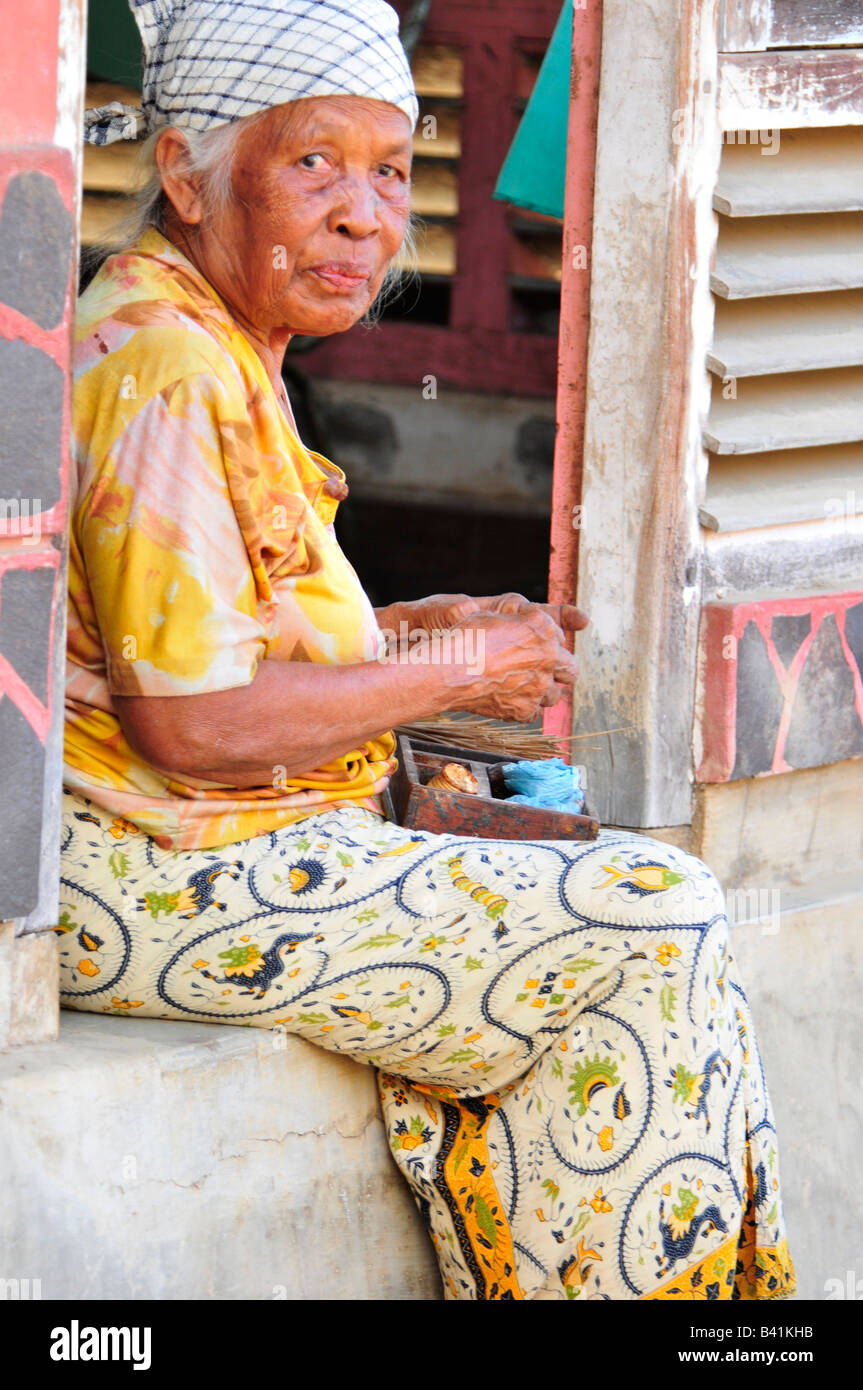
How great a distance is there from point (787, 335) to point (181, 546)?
5.44 feet

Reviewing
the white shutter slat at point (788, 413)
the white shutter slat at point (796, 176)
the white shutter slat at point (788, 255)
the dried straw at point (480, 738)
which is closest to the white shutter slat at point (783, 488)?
the white shutter slat at point (788, 413)

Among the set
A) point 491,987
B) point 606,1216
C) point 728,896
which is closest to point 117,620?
point 491,987

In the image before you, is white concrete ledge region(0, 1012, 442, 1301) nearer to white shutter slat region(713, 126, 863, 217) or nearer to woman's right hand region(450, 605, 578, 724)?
woman's right hand region(450, 605, 578, 724)

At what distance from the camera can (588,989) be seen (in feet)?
6.90

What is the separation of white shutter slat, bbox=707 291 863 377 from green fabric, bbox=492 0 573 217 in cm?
51

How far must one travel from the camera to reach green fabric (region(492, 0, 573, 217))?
3.37 metres

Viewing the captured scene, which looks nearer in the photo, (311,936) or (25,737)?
(25,737)

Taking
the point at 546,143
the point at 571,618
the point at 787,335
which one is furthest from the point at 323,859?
the point at 546,143

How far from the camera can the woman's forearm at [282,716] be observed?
1.97 m

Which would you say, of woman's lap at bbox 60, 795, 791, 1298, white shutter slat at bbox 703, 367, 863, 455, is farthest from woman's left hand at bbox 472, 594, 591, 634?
white shutter slat at bbox 703, 367, 863, 455

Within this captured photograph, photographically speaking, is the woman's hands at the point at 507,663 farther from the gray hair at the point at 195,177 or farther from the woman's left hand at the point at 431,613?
the gray hair at the point at 195,177
